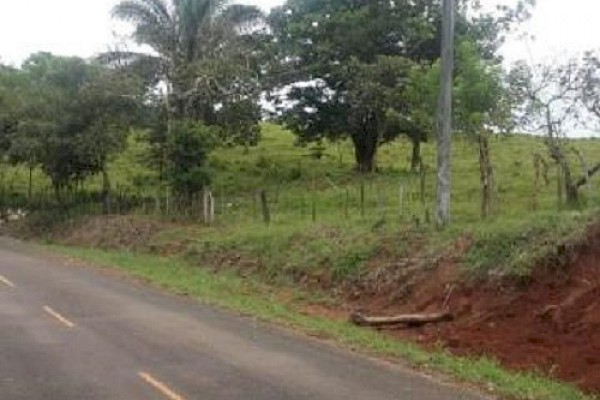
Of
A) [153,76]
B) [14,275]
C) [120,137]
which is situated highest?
[153,76]

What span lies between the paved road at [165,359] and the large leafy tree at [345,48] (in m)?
25.4

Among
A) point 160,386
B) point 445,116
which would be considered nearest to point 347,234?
point 445,116

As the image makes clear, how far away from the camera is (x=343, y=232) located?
24.5 meters

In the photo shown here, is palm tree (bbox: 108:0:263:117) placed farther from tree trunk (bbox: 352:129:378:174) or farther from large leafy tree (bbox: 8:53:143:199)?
tree trunk (bbox: 352:129:378:174)

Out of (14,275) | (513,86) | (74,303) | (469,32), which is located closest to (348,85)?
(469,32)

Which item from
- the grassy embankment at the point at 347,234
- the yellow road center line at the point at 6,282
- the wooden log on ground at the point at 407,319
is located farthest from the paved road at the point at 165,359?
the yellow road center line at the point at 6,282

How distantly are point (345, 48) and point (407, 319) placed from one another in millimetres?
28889

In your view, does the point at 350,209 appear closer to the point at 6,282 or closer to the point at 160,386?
the point at 6,282

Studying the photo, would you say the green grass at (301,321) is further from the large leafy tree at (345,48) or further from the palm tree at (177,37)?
the large leafy tree at (345,48)

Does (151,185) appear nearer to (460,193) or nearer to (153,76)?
(153,76)

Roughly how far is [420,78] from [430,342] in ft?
44.7

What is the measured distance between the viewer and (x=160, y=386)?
449 inches

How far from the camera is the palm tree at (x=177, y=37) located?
39406 millimetres

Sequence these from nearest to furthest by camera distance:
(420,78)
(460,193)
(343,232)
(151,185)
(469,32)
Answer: (343,232) < (420,78) < (460,193) < (469,32) < (151,185)
